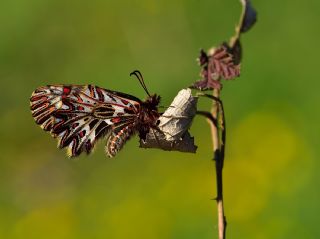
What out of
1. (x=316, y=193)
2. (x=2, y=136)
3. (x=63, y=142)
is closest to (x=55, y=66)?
(x=2, y=136)

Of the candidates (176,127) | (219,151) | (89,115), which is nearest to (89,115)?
(89,115)

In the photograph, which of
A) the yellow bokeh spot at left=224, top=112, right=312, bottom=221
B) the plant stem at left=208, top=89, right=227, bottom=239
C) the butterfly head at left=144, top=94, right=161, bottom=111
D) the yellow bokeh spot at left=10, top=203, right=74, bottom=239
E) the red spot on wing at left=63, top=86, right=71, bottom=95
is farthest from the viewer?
the yellow bokeh spot at left=10, top=203, right=74, bottom=239

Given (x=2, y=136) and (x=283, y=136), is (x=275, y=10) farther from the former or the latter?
(x=2, y=136)

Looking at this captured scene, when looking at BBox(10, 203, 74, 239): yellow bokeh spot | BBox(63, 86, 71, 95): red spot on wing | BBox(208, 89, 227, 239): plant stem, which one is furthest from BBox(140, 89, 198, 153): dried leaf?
BBox(10, 203, 74, 239): yellow bokeh spot

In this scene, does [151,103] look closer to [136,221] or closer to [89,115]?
[89,115]

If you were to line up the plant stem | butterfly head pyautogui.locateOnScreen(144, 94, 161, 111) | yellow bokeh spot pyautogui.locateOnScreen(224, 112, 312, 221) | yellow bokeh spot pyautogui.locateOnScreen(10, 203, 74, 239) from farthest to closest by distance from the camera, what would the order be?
yellow bokeh spot pyautogui.locateOnScreen(10, 203, 74, 239) < yellow bokeh spot pyautogui.locateOnScreen(224, 112, 312, 221) < butterfly head pyautogui.locateOnScreen(144, 94, 161, 111) < the plant stem

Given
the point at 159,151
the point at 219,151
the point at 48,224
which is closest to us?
the point at 219,151

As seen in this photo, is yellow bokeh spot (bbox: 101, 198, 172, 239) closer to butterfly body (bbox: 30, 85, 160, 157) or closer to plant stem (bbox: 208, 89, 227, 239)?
butterfly body (bbox: 30, 85, 160, 157)

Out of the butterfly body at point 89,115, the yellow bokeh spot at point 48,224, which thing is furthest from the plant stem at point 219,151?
the yellow bokeh spot at point 48,224
